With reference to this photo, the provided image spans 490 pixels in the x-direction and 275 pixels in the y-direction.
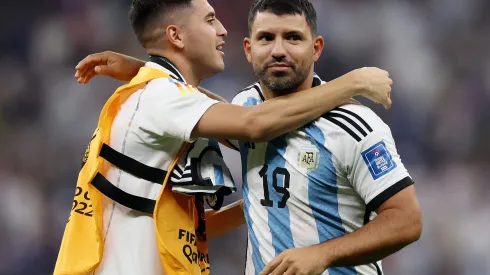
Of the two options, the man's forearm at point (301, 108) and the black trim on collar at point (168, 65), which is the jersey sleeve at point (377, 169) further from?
the black trim on collar at point (168, 65)

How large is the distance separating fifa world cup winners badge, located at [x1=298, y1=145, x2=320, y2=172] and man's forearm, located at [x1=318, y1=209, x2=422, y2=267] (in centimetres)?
32

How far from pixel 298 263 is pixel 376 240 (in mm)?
288

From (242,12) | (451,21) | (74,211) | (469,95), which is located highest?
(242,12)

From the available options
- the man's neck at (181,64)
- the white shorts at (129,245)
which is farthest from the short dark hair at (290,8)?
the white shorts at (129,245)

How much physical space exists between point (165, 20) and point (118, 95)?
50cm

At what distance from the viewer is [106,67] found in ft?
11.8

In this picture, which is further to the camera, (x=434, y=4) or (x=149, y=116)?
(x=434, y=4)

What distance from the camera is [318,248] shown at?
8.70 feet

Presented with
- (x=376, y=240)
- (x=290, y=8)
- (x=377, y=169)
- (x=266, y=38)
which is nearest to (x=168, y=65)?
(x=266, y=38)

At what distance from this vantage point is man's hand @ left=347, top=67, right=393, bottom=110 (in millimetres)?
2877

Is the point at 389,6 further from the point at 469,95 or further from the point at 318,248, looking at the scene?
the point at 318,248

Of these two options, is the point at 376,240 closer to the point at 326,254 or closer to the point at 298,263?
the point at 326,254

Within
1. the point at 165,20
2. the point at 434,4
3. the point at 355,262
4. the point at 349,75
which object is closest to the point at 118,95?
the point at 165,20

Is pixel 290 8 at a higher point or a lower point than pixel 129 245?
higher
